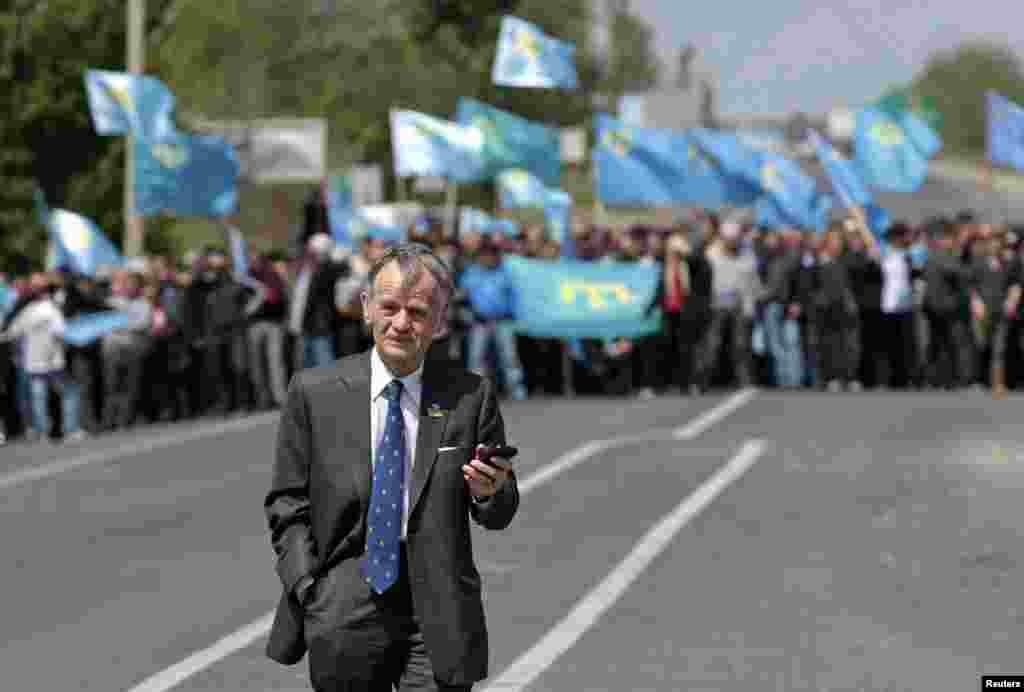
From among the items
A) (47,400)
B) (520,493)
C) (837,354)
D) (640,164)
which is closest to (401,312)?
(520,493)

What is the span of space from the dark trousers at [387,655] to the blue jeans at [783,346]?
79.7ft

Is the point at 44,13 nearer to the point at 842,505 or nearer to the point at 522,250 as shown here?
the point at 522,250

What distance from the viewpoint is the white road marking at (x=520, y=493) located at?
1135 cm

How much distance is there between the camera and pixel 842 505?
18.4m

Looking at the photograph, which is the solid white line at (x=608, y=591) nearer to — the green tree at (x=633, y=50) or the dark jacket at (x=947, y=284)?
the dark jacket at (x=947, y=284)

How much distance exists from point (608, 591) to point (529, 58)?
22.2m

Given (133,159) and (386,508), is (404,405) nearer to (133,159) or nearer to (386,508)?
(386,508)

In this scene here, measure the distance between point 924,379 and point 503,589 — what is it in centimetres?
1802

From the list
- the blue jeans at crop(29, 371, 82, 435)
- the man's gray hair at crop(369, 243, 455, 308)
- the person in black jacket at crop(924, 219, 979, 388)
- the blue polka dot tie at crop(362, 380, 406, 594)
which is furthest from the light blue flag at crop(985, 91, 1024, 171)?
the blue polka dot tie at crop(362, 380, 406, 594)

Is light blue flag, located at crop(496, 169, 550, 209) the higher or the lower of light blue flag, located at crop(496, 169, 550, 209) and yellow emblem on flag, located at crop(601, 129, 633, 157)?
the lower

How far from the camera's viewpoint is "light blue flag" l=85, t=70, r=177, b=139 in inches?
1323

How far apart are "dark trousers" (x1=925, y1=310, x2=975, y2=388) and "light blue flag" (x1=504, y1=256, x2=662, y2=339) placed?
10.3 feet

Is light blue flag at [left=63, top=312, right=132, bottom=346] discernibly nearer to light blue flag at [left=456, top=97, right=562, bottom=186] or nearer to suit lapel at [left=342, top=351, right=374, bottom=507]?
light blue flag at [left=456, top=97, right=562, bottom=186]

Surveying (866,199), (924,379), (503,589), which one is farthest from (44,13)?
(503,589)
